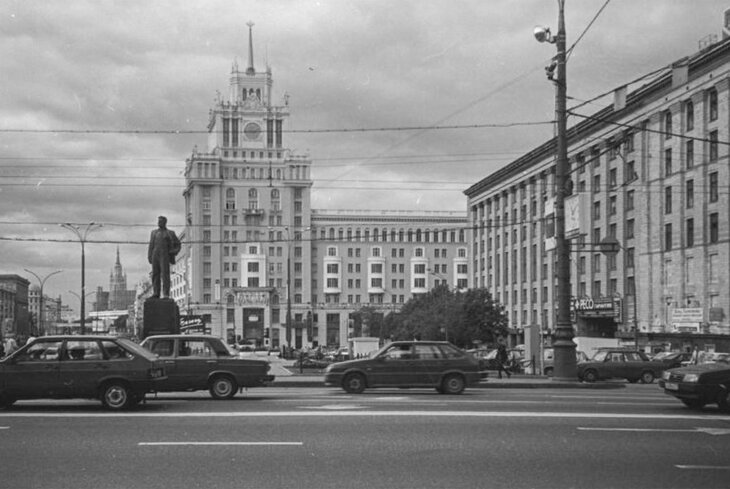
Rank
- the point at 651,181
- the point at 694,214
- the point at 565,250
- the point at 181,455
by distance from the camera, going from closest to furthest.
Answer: the point at 181,455 < the point at 565,250 < the point at 694,214 < the point at 651,181

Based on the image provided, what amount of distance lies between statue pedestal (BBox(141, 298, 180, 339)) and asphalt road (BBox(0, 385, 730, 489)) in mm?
10190

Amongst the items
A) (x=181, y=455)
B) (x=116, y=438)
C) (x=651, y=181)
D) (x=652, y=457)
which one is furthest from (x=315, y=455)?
(x=651, y=181)

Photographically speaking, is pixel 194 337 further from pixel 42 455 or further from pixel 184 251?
pixel 184 251

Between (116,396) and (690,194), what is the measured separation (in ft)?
159

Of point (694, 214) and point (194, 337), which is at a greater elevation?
point (694, 214)

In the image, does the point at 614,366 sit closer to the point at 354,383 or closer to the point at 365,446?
the point at 354,383

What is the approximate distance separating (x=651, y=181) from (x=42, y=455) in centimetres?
5644

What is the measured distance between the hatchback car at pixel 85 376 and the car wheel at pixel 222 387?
326 centimetres

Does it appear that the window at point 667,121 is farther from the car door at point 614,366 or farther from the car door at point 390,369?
the car door at point 390,369

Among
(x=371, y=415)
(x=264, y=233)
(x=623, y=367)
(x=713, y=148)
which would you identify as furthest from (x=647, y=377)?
(x=264, y=233)

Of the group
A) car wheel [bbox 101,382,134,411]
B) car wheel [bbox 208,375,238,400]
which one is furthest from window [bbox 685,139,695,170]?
car wheel [bbox 101,382,134,411]

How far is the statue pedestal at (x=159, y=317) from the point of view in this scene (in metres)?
27.5

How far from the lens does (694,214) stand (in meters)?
56.6

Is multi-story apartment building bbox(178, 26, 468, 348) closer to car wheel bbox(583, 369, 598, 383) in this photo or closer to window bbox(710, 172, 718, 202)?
window bbox(710, 172, 718, 202)
